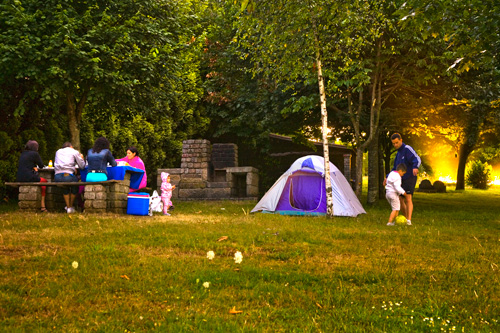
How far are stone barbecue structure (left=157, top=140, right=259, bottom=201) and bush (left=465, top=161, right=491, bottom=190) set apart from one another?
915 inches

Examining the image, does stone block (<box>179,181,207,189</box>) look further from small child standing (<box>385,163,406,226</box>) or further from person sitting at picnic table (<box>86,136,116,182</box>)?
small child standing (<box>385,163,406,226</box>)

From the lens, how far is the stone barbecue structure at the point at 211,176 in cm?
1858

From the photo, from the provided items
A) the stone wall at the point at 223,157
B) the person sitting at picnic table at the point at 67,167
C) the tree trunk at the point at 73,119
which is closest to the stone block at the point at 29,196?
the person sitting at picnic table at the point at 67,167

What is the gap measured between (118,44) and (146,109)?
12.2 ft

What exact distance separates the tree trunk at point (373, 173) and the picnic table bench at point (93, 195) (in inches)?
388

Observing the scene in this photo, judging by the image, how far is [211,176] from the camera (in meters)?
19.4

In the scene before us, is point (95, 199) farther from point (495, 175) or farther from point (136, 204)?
point (495, 175)

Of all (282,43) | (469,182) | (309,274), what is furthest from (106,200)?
(469,182)

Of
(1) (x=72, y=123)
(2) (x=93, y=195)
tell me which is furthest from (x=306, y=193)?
(1) (x=72, y=123)

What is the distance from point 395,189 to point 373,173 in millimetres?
8090

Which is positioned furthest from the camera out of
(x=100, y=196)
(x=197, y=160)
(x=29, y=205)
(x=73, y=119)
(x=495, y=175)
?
(x=495, y=175)

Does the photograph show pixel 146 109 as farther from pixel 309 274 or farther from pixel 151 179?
pixel 309 274

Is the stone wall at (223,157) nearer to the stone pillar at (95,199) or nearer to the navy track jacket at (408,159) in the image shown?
the stone pillar at (95,199)

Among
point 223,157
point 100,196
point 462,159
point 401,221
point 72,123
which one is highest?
point 72,123
